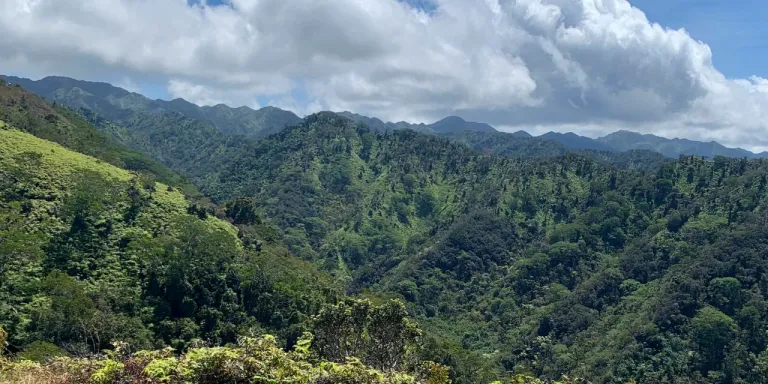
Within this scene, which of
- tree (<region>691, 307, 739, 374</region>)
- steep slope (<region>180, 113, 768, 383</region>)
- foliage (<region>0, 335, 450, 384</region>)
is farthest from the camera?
steep slope (<region>180, 113, 768, 383</region>)

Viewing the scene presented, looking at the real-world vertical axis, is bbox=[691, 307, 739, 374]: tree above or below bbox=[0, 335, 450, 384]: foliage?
below

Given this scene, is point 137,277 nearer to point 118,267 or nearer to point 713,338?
point 118,267

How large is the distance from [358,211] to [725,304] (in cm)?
10751

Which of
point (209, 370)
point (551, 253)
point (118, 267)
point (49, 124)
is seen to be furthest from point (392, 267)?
point (209, 370)

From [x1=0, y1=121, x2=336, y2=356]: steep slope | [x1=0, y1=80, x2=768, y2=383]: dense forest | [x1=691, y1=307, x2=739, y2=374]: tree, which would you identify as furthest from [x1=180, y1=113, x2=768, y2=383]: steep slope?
[x1=0, y1=121, x2=336, y2=356]: steep slope

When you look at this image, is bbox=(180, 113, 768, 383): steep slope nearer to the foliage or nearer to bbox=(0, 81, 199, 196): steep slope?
the foliage

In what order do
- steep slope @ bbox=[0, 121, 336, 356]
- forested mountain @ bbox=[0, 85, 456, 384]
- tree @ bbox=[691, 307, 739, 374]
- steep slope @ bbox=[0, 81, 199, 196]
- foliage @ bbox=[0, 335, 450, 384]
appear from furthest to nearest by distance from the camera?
steep slope @ bbox=[0, 81, 199, 196], tree @ bbox=[691, 307, 739, 374], steep slope @ bbox=[0, 121, 336, 356], forested mountain @ bbox=[0, 85, 456, 384], foliage @ bbox=[0, 335, 450, 384]

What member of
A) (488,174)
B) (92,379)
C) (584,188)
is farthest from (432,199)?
(92,379)

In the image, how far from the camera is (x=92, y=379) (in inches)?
400

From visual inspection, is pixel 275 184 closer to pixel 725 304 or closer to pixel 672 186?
pixel 672 186

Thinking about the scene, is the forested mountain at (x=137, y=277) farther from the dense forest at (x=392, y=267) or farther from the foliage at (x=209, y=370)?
the foliage at (x=209, y=370)

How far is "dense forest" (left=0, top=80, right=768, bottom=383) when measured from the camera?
41.5 meters

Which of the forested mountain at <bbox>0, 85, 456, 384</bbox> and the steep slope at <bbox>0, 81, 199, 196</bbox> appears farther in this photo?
the steep slope at <bbox>0, 81, 199, 196</bbox>

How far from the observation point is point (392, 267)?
150500 mm
